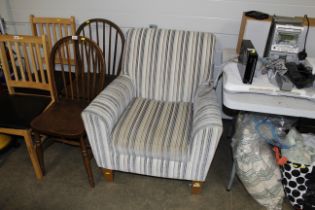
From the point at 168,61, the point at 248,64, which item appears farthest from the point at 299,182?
the point at 168,61

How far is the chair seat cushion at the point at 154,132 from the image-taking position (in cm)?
144

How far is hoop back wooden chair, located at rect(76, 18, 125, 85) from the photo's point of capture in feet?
6.63

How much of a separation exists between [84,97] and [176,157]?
2.70 ft

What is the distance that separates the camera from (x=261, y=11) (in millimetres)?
1864

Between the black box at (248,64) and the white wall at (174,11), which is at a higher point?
the white wall at (174,11)

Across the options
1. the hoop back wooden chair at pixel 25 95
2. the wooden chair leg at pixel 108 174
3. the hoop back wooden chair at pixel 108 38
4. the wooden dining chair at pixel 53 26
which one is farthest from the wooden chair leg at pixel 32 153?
the wooden dining chair at pixel 53 26

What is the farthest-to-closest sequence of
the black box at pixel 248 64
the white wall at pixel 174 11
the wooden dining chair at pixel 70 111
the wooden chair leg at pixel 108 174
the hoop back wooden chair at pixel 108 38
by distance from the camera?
1. the hoop back wooden chair at pixel 108 38
2. the white wall at pixel 174 11
3. the wooden chair leg at pixel 108 174
4. the wooden dining chair at pixel 70 111
5. the black box at pixel 248 64

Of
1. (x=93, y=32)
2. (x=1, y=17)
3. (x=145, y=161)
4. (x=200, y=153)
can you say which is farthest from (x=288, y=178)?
(x=1, y=17)

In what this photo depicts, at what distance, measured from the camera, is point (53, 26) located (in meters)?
2.08

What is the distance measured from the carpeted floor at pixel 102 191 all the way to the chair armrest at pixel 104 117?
23cm

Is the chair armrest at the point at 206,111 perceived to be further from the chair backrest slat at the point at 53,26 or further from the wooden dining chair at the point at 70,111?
the chair backrest slat at the point at 53,26

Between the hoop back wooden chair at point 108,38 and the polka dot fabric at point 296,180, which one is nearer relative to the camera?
the polka dot fabric at point 296,180

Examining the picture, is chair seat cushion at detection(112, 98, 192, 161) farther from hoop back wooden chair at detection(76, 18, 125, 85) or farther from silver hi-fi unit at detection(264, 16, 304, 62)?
silver hi-fi unit at detection(264, 16, 304, 62)

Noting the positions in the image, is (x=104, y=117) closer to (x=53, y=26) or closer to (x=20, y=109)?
(x=20, y=109)
